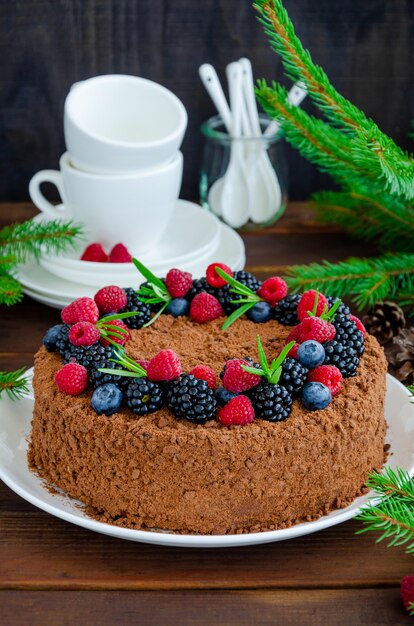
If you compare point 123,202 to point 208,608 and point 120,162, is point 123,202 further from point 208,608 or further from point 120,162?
point 208,608

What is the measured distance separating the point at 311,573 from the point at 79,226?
3.65 feet

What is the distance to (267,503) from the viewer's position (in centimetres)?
131

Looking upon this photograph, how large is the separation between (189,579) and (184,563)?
0.11 ft

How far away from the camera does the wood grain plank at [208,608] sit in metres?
1.20

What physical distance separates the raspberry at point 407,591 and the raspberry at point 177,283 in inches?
25.4

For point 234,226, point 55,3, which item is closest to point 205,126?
point 234,226

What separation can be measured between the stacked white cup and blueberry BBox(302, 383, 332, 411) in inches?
35.5

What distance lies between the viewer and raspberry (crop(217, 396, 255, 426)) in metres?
1.27

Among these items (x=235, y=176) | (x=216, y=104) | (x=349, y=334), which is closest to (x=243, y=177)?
(x=235, y=176)

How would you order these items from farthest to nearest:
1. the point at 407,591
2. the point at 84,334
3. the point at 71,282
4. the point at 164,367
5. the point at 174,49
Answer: the point at 174,49 < the point at 71,282 < the point at 84,334 < the point at 164,367 < the point at 407,591

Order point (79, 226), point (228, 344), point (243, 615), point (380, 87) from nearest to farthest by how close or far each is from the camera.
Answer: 1. point (243, 615)
2. point (228, 344)
3. point (79, 226)
4. point (380, 87)

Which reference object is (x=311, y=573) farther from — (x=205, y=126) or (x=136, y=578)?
(x=205, y=126)

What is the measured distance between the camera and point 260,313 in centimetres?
157

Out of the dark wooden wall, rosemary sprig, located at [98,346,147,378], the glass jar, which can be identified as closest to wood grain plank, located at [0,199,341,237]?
the glass jar
